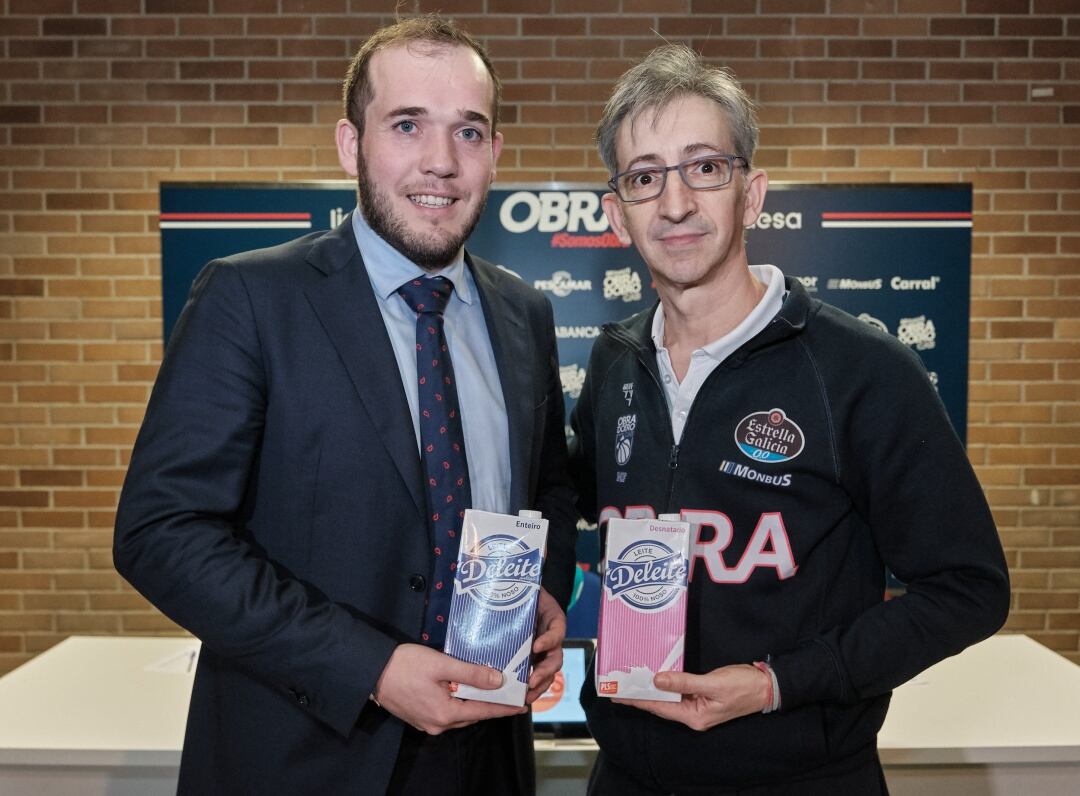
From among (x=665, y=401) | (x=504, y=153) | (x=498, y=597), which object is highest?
(x=504, y=153)

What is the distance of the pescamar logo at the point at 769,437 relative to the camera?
148cm

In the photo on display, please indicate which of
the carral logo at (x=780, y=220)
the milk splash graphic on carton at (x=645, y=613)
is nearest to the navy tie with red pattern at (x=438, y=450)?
the milk splash graphic on carton at (x=645, y=613)

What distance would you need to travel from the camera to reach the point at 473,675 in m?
1.30

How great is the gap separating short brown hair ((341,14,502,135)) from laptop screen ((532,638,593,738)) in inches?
45.9

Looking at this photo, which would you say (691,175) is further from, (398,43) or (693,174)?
(398,43)

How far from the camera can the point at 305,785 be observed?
1417mm

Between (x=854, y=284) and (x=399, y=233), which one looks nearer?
(x=399, y=233)

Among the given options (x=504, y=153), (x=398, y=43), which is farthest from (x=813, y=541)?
(x=504, y=153)

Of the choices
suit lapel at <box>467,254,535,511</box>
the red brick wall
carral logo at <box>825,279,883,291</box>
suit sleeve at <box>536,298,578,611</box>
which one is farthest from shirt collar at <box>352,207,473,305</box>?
carral logo at <box>825,279,883,291</box>

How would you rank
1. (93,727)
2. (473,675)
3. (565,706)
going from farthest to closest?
(565,706) → (93,727) → (473,675)

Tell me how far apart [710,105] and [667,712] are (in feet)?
3.19

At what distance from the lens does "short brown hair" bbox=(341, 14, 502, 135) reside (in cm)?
154

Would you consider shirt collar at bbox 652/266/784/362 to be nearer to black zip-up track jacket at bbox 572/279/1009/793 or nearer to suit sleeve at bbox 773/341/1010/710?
black zip-up track jacket at bbox 572/279/1009/793

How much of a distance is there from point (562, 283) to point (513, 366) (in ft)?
6.06
